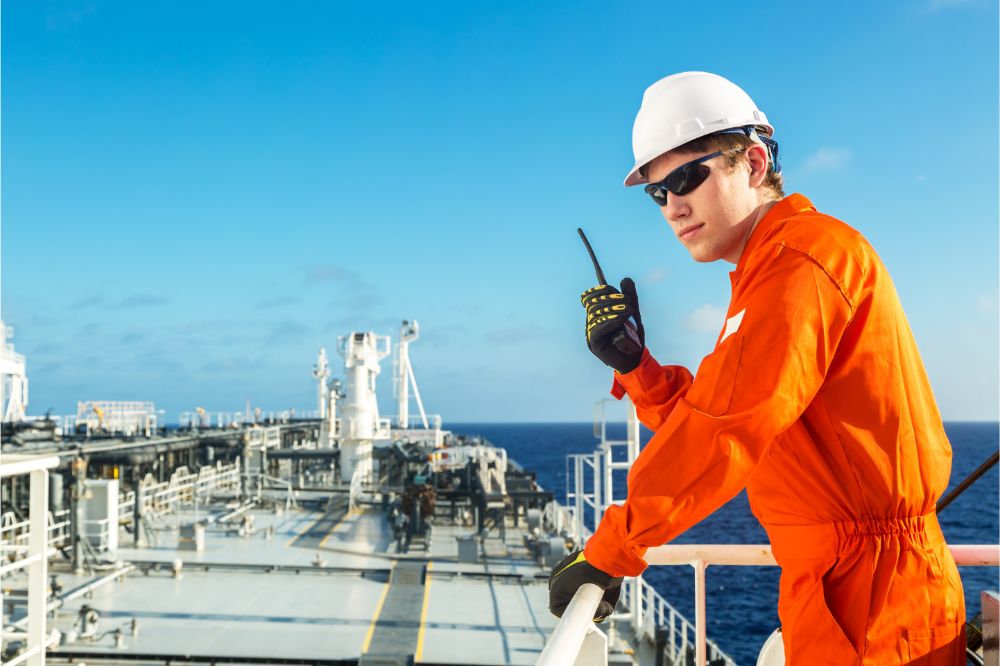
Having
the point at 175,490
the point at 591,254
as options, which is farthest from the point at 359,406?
the point at 591,254

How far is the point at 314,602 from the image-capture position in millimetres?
13172

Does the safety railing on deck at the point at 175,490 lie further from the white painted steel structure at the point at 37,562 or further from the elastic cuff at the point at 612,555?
the elastic cuff at the point at 612,555

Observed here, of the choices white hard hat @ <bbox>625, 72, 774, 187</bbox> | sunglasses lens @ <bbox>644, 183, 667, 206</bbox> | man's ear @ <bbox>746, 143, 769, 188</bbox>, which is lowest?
sunglasses lens @ <bbox>644, 183, 667, 206</bbox>

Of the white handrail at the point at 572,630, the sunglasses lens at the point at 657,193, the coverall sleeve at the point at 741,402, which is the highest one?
the sunglasses lens at the point at 657,193

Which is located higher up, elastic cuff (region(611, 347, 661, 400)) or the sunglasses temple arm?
the sunglasses temple arm

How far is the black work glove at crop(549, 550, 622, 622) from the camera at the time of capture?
1.85m

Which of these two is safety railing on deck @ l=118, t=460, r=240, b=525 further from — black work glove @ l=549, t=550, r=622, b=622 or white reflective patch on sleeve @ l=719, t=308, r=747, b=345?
white reflective patch on sleeve @ l=719, t=308, r=747, b=345

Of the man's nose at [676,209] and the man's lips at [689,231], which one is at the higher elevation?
the man's nose at [676,209]

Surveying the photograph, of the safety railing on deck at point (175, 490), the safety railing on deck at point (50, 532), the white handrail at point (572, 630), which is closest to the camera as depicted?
the white handrail at point (572, 630)

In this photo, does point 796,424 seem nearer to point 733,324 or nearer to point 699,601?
point 733,324

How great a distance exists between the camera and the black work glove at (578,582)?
73.0 inches

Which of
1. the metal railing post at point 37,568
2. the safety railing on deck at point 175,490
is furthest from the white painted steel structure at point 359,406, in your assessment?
the metal railing post at point 37,568

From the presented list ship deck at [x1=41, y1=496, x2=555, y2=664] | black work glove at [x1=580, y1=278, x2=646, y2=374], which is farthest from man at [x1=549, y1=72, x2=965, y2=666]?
ship deck at [x1=41, y1=496, x2=555, y2=664]

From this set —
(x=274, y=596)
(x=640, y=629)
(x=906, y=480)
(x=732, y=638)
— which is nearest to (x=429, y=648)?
(x=640, y=629)
